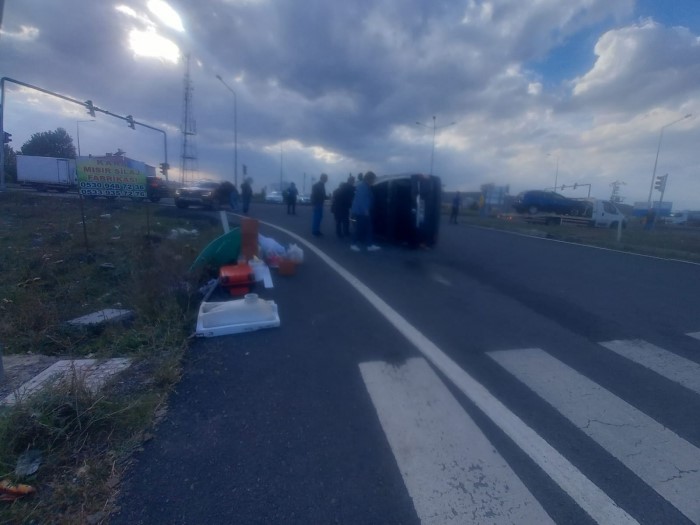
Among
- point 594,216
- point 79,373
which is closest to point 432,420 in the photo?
point 79,373

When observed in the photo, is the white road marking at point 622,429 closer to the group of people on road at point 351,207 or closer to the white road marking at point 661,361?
the white road marking at point 661,361

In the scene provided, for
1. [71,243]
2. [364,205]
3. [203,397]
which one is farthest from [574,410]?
[71,243]

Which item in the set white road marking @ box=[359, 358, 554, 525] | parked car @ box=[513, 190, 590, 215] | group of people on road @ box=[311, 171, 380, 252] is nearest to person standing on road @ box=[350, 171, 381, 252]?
group of people on road @ box=[311, 171, 380, 252]

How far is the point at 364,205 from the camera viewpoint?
35.7 feet

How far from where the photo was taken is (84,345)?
16.0 feet

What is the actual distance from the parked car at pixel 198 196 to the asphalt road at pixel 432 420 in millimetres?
17419

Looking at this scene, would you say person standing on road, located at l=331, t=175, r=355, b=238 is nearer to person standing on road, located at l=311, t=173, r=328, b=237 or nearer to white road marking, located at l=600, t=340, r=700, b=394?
person standing on road, located at l=311, t=173, r=328, b=237

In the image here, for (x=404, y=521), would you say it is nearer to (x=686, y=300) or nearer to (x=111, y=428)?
(x=111, y=428)

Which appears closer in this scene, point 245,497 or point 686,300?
point 245,497

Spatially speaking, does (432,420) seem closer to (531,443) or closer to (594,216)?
(531,443)

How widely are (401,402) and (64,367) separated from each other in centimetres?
318

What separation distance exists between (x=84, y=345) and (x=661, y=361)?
6.37 m

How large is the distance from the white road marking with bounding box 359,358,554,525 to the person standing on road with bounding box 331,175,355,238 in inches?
382

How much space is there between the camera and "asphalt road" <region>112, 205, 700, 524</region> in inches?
93.4
